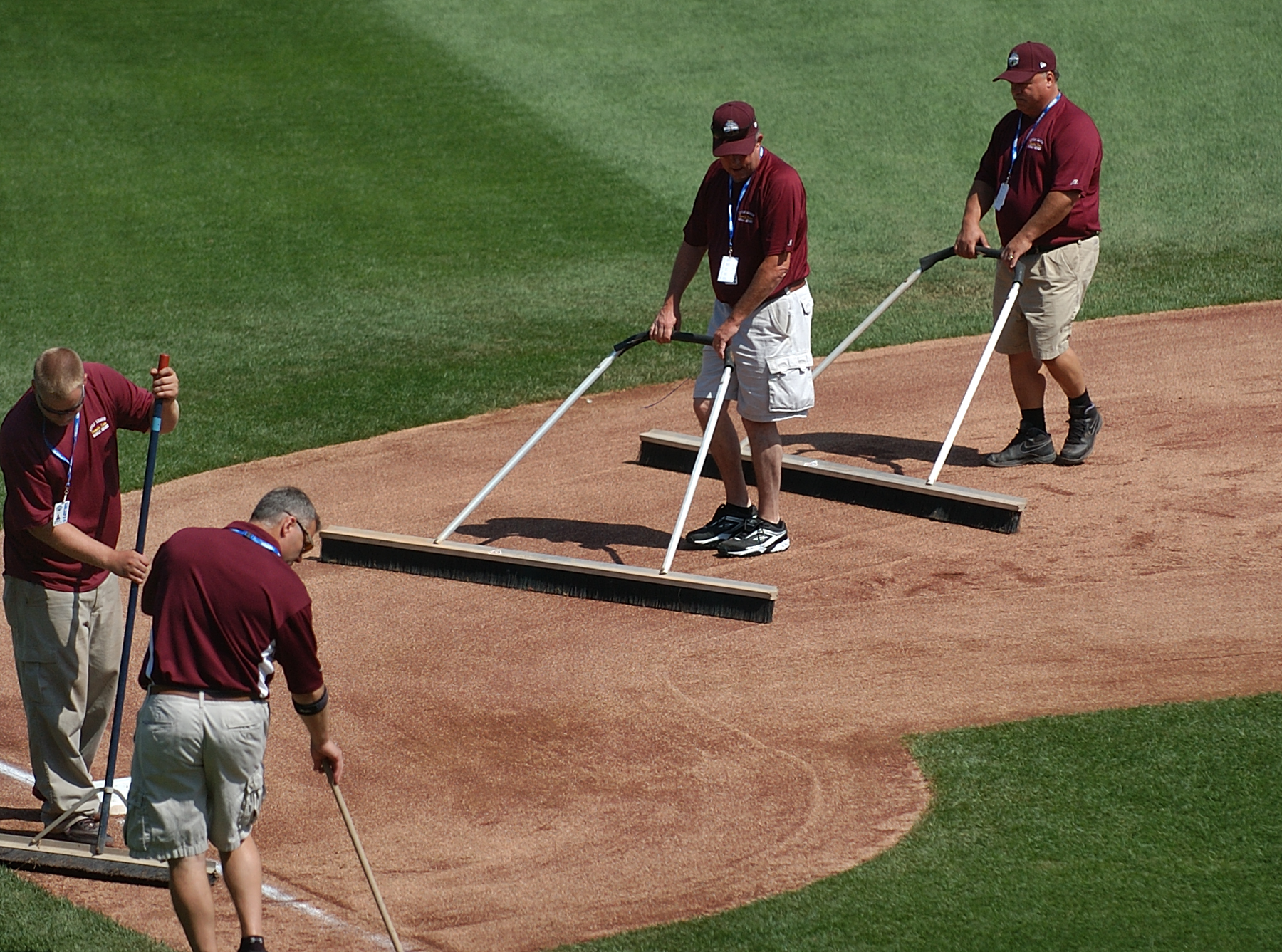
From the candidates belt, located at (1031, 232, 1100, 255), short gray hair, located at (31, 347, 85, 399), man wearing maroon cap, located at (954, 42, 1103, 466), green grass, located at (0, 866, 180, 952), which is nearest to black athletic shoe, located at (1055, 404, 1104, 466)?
man wearing maroon cap, located at (954, 42, 1103, 466)

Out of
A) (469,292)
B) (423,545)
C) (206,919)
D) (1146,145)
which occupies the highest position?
(1146,145)

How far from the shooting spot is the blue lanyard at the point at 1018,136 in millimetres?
9141

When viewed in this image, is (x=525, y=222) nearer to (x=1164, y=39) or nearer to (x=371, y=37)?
(x=371, y=37)

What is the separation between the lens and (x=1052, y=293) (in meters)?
9.30

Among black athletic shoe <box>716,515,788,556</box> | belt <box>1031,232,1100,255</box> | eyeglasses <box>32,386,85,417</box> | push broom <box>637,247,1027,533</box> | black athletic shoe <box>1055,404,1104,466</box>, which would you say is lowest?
black athletic shoe <box>716,515,788,556</box>

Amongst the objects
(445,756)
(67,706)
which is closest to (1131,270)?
(445,756)

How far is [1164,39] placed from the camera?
65.0 ft

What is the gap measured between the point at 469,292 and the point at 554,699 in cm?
806

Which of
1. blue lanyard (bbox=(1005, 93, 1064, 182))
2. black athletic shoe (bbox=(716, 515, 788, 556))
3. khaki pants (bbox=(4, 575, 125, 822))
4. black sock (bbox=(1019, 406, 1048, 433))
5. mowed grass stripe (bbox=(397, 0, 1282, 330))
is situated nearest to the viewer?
khaki pants (bbox=(4, 575, 125, 822))

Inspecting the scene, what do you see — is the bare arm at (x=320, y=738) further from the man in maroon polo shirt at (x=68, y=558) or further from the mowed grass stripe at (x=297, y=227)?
the mowed grass stripe at (x=297, y=227)

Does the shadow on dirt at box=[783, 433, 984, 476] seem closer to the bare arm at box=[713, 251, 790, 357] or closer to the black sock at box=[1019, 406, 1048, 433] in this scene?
the black sock at box=[1019, 406, 1048, 433]

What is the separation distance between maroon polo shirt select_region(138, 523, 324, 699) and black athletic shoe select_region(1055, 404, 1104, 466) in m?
5.96

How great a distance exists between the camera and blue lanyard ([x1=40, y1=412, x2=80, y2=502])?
5879 millimetres

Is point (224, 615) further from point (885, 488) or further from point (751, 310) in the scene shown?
point (885, 488)
